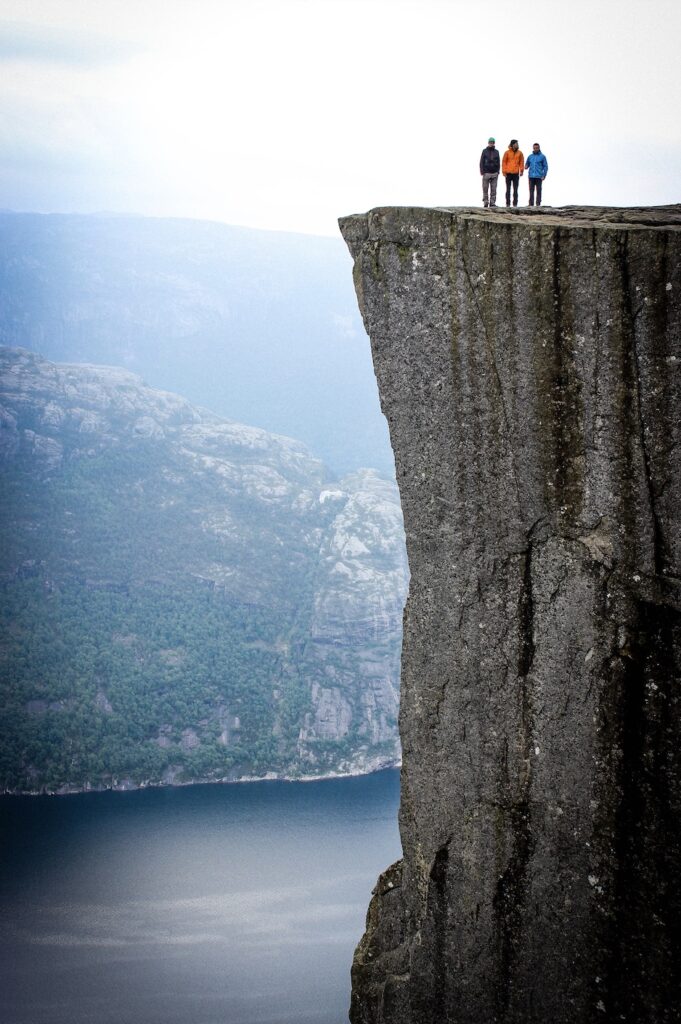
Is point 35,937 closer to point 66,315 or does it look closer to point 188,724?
point 188,724

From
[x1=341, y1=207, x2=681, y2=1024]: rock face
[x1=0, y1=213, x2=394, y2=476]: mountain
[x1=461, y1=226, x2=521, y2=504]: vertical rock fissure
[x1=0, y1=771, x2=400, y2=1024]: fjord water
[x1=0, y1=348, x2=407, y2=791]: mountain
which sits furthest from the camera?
[x1=0, y1=213, x2=394, y2=476]: mountain

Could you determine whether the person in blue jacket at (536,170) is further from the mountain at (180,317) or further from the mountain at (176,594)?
the mountain at (180,317)

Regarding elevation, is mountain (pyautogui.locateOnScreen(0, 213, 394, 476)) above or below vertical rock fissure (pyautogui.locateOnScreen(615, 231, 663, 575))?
above

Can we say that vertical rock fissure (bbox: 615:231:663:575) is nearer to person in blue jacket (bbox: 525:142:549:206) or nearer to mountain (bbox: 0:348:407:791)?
person in blue jacket (bbox: 525:142:549:206)

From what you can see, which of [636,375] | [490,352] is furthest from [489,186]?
[636,375]

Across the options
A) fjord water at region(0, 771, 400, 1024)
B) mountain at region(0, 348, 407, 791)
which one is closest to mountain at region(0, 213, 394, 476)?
mountain at region(0, 348, 407, 791)

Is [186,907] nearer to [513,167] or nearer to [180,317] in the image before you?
[513,167]

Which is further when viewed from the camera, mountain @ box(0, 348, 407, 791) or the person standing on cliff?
mountain @ box(0, 348, 407, 791)

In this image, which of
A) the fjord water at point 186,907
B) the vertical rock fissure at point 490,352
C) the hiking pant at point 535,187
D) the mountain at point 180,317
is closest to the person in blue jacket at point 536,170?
the hiking pant at point 535,187
